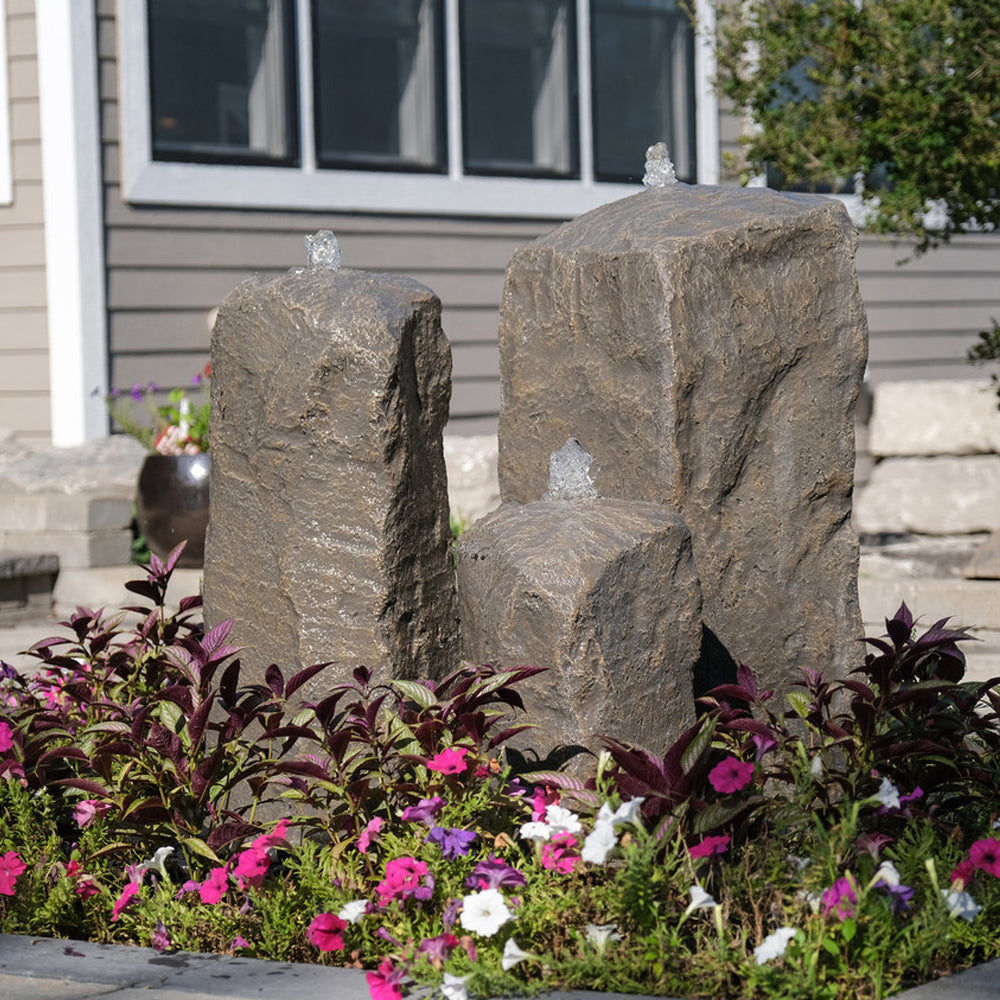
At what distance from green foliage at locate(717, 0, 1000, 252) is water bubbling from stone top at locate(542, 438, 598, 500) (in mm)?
4556

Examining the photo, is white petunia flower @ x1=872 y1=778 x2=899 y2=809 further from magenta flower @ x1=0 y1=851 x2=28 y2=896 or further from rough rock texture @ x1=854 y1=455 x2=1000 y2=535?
rough rock texture @ x1=854 y1=455 x2=1000 y2=535

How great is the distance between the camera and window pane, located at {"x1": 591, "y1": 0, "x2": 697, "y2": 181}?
10.9m

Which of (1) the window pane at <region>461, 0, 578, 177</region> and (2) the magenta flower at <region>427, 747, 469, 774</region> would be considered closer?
(2) the magenta flower at <region>427, 747, 469, 774</region>

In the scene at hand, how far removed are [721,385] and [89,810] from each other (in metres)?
1.75

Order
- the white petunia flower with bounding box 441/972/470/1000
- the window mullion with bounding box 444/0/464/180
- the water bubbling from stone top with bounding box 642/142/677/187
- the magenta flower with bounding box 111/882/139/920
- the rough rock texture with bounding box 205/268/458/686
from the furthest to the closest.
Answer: the window mullion with bounding box 444/0/464/180 → the water bubbling from stone top with bounding box 642/142/677/187 → the rough rock texture with bounding box 205/268/458/686 → the magenta flower with bounding box 111/882/139/920 → the white petunia flower with bounding box 441/972/470/1000

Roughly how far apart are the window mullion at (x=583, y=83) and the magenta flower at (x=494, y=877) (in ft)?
27.1

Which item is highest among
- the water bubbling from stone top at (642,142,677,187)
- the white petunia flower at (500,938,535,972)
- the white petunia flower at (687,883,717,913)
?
the water bubbling from stone top at (642,142,677,187)

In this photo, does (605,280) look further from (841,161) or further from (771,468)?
(841,161)

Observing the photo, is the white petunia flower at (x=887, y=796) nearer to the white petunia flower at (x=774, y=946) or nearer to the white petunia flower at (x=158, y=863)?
the white petunia flower at (x=774, y=946)

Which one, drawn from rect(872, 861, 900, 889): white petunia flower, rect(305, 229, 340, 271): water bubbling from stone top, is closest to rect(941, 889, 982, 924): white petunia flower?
rect(872, 861, 900, 889): white petunia flower

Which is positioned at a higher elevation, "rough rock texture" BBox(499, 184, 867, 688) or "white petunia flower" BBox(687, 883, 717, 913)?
"rough rock texture" BBox(499, 184, 867, 688)

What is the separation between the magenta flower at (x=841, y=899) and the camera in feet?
8.82

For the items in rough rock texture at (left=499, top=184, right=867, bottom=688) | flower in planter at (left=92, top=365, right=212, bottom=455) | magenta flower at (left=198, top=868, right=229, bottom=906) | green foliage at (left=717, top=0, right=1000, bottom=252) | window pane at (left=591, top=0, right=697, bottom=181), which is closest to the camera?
magenta flower at (left=198, top=868, right=229, bottom=906)

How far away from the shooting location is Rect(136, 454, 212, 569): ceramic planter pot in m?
7.91
